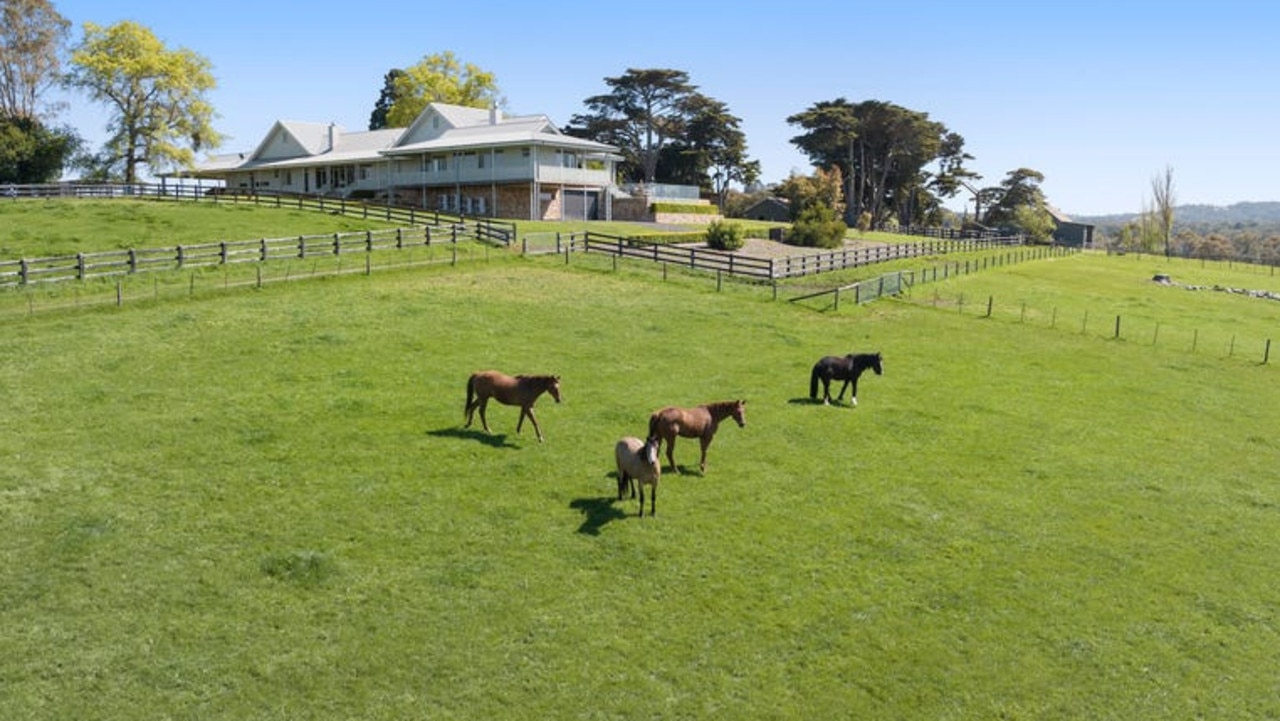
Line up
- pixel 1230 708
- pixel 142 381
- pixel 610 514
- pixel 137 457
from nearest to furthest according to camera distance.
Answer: pixel 1230 708 < pixel 610 514 < pixel 137 457 < pixel 142 381

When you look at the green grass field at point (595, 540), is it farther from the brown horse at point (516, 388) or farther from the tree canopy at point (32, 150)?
the tree canopy at point (32, 150)

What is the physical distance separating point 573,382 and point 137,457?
369 inches

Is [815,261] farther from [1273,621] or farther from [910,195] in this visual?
[910,195]

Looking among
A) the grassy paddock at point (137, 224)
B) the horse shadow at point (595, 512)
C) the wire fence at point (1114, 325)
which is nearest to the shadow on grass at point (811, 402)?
the horse shadow at point (595, 512)

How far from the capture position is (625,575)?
12117 millimetres

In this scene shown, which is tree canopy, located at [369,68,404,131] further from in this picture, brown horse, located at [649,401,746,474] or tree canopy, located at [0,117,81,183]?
brown horse, located at [649,401,746,474]

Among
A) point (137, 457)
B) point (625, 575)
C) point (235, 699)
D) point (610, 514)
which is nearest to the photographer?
point (235, 699)

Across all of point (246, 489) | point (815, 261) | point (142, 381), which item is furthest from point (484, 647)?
point (815, 261)

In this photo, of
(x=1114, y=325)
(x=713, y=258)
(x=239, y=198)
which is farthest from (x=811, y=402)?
(x=239, y=198)

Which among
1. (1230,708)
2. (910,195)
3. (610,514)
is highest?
(910,195)

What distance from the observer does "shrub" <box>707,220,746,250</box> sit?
1949 inches

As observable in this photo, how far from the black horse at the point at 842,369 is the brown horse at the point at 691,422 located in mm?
5546

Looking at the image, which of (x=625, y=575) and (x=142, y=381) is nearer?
(x=625, y=575)

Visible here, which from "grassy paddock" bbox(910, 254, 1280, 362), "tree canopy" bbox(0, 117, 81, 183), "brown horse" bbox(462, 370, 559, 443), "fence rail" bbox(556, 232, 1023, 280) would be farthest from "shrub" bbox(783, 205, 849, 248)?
"tree canopy" bbox(0, 117, 81, 183)
